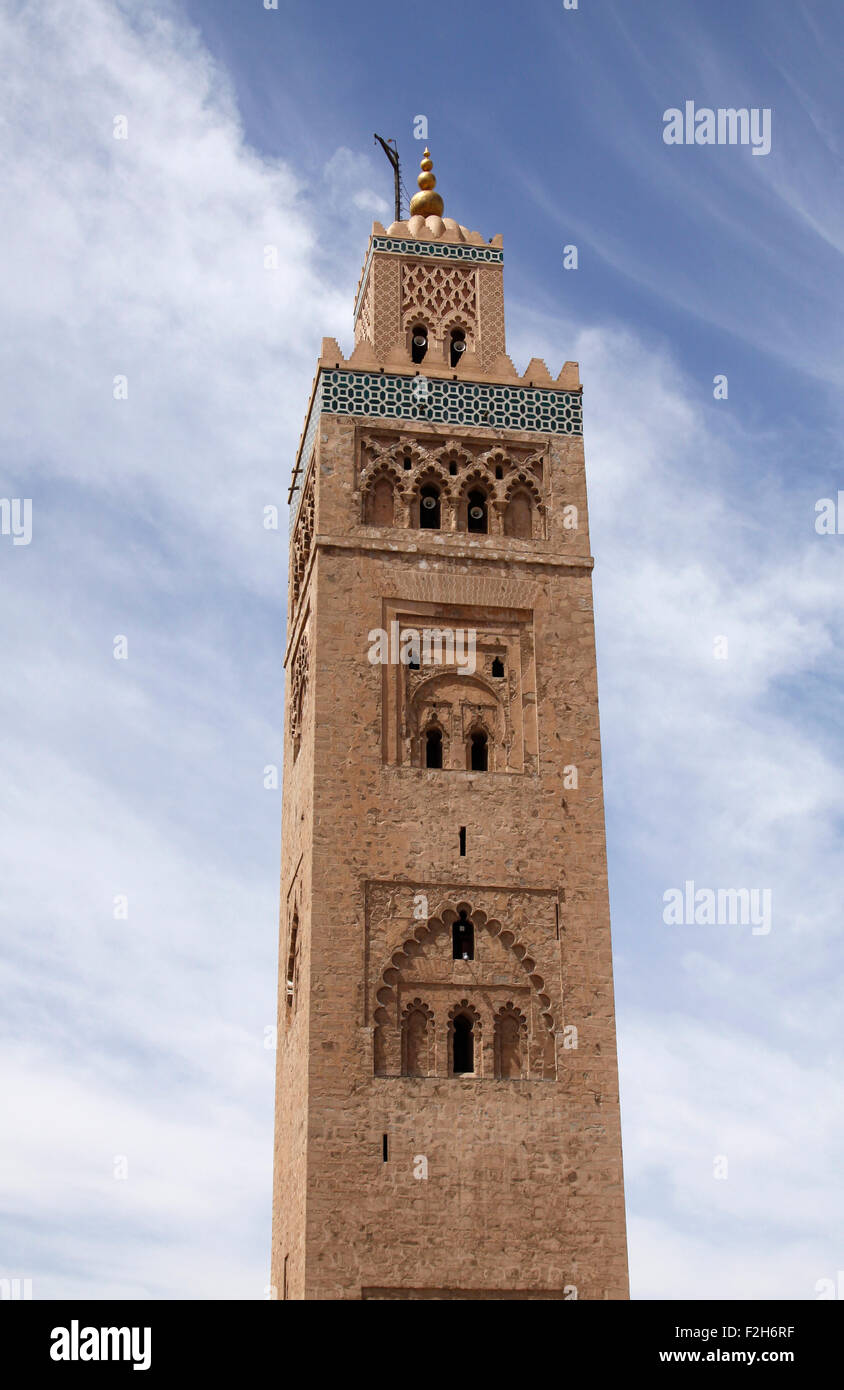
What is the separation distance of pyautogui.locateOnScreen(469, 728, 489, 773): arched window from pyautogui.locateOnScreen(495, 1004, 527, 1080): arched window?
278 centimetres

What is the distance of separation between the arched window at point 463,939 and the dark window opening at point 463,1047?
63cm

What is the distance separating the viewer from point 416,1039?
19.0m

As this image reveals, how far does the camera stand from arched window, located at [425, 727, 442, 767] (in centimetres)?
2047

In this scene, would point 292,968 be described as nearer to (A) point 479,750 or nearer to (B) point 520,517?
(A) point 479,750

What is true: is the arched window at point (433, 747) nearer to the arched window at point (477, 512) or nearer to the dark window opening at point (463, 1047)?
the arched window at point (477, 512)

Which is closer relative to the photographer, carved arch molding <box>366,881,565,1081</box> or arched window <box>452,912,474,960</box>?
carved arch molding <box>366,881,565,1081</box>

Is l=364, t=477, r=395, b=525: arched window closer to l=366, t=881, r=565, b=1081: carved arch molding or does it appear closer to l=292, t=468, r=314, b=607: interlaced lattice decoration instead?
l=292, t=468, r=314, b=607: interlaced lattice decoration

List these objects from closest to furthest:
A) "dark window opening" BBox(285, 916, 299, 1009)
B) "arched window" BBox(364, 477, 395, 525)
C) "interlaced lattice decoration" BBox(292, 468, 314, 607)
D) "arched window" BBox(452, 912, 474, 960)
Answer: "arched window" BBox(452, 912, 474, 960) → "dark window opening" BBox(285, 916, 299, 1009) → "arched window" BBox(364, 477, 395, 525) → "interlaced lattice decoration" BBox(292, 468, 314, 607)

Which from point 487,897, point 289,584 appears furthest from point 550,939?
point 289,584

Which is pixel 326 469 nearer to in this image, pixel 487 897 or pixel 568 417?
pixel 568 417

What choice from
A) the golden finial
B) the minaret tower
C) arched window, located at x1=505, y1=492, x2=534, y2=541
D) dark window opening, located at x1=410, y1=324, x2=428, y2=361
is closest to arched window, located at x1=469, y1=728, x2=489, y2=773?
the minaret tower

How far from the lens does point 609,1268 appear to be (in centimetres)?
1830

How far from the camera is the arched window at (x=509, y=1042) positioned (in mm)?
19062

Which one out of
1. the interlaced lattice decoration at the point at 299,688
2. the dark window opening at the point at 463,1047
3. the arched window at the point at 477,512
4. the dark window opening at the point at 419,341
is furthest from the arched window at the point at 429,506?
the dark window opening at the point at 463,1047
